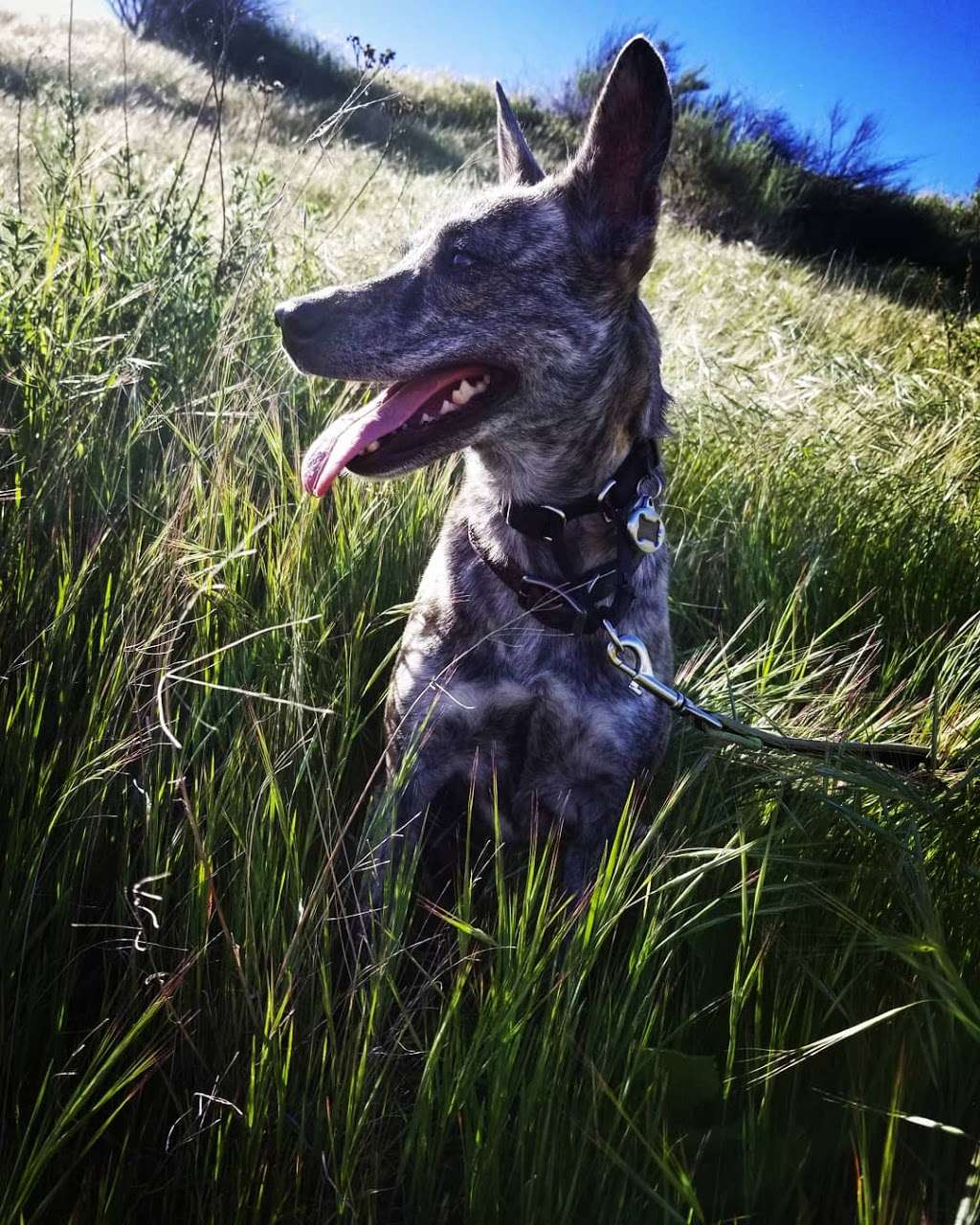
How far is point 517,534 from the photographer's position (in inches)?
86.0

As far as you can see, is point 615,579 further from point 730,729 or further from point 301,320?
point 301,320

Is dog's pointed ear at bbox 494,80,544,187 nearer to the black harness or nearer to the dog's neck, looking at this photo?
the dog's neck

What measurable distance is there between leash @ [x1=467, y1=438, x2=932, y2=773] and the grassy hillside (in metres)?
0.13

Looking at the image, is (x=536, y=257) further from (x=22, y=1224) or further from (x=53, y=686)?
(x=22, y=1224)

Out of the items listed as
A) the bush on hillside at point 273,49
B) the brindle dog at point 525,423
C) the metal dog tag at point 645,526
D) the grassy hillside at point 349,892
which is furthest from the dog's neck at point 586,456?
the bush on hillside at point 273,49

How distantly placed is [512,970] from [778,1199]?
1.42ft

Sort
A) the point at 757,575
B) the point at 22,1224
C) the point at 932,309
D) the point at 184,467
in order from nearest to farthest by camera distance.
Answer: the point at 22,1224, the point at 184,467, the point at 757,575, the point at 932,309

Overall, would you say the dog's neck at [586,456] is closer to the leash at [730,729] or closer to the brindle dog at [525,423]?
the brindle dog at [525,423]

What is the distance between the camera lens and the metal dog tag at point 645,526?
1975mm

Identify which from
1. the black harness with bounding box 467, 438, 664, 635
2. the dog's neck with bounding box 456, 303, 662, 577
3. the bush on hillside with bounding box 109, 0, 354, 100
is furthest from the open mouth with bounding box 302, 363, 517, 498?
the bush on hillside with bounding box 109, 0, 354, 100

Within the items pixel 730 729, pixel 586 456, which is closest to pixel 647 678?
pixel 730 729

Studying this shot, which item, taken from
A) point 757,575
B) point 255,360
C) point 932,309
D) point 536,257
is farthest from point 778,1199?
point 932,309

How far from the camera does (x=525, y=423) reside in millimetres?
2084

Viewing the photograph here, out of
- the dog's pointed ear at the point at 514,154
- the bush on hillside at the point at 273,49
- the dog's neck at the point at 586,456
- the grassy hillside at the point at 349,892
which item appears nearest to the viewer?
the grassy hillside at the point at 349,892
